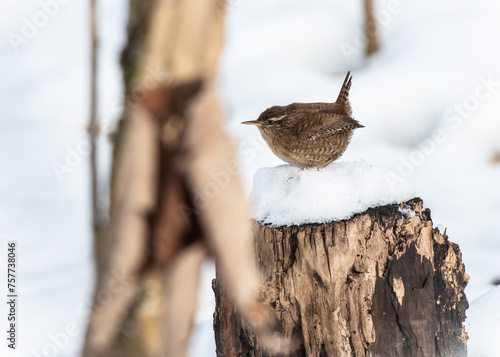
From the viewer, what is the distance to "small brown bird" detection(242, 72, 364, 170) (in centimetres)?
274

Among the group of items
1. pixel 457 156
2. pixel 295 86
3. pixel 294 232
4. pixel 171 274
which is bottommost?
pixel 171 274

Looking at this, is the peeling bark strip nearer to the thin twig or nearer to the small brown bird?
the small brown bird

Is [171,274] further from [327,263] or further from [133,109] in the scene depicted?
[327,263]

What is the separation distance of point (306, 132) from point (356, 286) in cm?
86

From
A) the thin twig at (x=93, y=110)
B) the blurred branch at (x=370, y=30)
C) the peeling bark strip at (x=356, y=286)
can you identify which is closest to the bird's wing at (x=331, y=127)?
the peeling bark strip at (x=356, y=286)

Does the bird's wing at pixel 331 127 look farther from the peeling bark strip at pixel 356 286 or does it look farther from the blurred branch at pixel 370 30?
the blurred branch at pixel 370 30

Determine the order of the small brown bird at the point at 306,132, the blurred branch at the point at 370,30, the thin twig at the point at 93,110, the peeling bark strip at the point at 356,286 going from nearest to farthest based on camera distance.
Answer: the thin twig at the point at 93,110 → the peeling bark strip at the point at 356,286 → the small brown bird at the point at 306,132 → the blurred branch at the point at 370,30

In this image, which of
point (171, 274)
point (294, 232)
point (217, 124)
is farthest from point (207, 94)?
point (294, 232)

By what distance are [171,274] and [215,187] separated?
0.11m

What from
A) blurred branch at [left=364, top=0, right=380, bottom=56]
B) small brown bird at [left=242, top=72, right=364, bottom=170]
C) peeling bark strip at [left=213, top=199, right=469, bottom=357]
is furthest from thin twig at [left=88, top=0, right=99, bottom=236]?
blurred branch at [left=364, top=0, right=380, bottom=56]

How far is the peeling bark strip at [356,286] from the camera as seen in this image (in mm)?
2227

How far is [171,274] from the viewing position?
0.62m

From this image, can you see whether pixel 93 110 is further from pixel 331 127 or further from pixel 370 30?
pixel 370 30

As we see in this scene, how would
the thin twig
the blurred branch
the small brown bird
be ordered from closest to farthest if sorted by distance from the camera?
the thin twig → the small brown bird → the blurred branch
